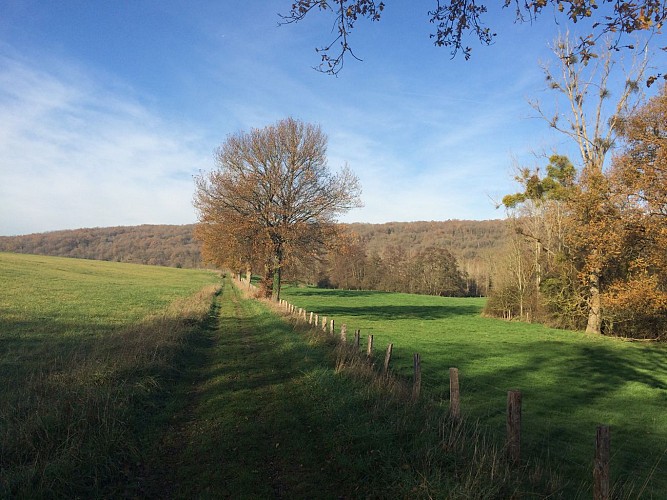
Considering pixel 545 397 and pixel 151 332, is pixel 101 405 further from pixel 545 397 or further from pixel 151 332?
pixel 545 397

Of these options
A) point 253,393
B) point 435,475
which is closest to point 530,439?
point 435,475

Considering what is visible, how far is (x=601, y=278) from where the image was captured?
26.1 meters

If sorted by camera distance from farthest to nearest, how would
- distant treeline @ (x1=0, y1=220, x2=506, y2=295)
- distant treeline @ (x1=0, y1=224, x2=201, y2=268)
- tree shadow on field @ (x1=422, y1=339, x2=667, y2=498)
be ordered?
1. distant treeline @ (x1=0, y1=224, x2=201, y2=268)
2. distant treeline @ (x1=0, y1=220, x2=506, y2=295)
3. tree shadow on field @ (x1=422, y1=339, x2=667, y2=498)

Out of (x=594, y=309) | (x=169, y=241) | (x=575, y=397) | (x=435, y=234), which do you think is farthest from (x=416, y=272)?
(x=169, y=241)

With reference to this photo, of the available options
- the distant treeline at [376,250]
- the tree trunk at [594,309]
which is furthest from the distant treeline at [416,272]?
the tree trunk at [594,309]

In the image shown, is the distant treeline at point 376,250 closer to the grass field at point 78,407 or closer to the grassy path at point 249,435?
the grassy path at point 249,435

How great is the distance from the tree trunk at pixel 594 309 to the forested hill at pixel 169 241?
99551 mm

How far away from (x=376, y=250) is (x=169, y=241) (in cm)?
10056

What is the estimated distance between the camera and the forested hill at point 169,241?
13562 centimetres

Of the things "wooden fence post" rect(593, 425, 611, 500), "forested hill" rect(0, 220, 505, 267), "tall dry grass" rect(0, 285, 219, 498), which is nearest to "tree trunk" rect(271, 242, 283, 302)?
"tall dry grass" rect(0, 285, 219, 498)

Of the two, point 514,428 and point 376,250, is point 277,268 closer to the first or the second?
point 514,428

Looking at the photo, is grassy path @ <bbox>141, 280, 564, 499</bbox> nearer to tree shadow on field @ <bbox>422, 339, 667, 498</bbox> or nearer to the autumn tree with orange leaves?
tree shadow on field @ <bbox>422, 339, 667, 498</bbox>

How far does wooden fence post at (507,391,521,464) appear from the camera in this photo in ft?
17.9

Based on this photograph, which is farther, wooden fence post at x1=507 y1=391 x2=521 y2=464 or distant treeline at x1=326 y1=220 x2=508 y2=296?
distant treeline at x1=326 y1=220 x2=508 y2=296
